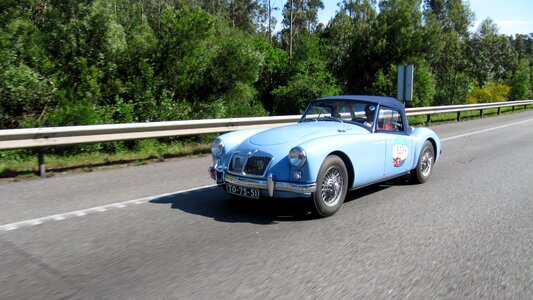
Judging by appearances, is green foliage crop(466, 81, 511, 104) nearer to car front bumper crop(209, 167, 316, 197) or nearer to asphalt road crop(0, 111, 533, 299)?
asphalt road crop(0, 111, 533, 299)

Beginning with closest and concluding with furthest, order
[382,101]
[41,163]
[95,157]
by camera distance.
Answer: [382,101]
[41,163]
[95,157]

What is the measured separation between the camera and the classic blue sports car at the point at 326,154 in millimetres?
5211

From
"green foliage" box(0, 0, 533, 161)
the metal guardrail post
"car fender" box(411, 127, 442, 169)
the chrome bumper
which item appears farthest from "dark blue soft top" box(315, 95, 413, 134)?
"green foliage" box(0, 0, 533, 161)

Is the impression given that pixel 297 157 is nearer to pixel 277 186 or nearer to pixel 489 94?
pixel 277 186

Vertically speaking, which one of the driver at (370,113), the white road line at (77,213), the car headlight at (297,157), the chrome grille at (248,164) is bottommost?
the white road line at (77,213)

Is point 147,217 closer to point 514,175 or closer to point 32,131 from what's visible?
point 32,131

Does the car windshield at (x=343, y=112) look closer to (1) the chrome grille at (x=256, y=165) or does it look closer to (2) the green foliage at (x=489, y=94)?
(1) the chrome grille at (x=256, y=165)

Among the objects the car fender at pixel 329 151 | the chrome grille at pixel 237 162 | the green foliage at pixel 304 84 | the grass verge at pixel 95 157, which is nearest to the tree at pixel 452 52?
the green foliage at pixel 304 84

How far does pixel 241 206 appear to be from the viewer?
19.5 feet

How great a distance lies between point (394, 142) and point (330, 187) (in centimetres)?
161

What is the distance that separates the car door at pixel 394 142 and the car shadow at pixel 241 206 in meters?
0.54

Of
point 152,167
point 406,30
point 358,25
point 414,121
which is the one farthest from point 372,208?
point 358,25

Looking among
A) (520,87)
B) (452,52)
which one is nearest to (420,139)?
(452,52)

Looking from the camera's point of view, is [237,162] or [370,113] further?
[370,113]
